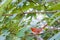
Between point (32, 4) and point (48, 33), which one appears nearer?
point (32, 4)

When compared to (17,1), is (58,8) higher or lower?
lower

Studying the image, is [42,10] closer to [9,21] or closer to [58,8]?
[9,21]

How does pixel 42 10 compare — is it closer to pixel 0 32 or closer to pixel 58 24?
pixel 58 24

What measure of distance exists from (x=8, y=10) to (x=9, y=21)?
0.22 ft

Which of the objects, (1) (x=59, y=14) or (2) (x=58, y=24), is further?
(2) (x=58, y=24)

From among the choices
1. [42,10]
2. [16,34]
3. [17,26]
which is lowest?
[16,34]

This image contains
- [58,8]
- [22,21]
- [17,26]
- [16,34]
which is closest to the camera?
[58,8]

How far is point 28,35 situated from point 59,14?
0.36 m

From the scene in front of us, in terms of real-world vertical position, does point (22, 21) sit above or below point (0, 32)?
above

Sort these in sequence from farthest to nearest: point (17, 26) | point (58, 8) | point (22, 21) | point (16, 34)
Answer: point (22, 21)
point (17, 26)
point (16, 34)
point (58, 8)

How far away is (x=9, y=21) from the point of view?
1144 mm

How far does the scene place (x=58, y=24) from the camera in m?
1.31

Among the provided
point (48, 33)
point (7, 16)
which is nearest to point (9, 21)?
point (7, 16)

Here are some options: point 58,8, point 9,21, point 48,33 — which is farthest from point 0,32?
point 58,8
